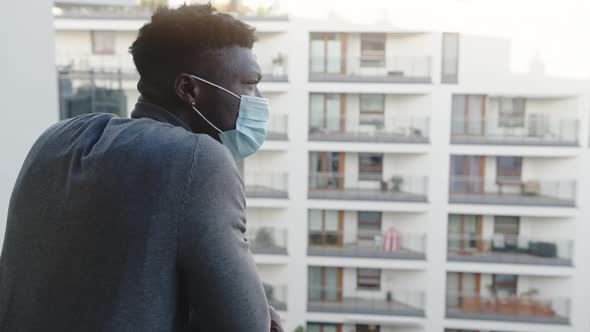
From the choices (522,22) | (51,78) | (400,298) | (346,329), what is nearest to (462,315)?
(400,298)

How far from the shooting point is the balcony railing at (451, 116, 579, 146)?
10164mm

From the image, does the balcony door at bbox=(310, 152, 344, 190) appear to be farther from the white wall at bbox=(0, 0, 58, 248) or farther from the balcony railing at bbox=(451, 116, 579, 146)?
the white wall at bbox=(0, 0, 58, 248)

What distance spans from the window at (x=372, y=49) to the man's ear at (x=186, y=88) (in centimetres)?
1018

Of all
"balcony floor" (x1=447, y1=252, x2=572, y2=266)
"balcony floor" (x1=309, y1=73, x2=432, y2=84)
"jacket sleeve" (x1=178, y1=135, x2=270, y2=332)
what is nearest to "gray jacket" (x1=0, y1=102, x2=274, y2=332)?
"jacket sleeve" (x1=178, y1=135, x2=270, y2=332)

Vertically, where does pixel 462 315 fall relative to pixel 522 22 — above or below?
below

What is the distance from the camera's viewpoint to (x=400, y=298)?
10531 mm

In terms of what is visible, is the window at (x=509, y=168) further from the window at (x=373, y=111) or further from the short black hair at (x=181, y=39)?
the short black hair at (x=181, y=39)

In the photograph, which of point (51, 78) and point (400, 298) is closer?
point (51, 78)

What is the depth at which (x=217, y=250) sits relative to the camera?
0.47 m

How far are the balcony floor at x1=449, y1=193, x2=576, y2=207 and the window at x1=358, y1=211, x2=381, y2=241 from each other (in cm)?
128

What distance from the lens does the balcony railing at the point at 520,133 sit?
10.2 meters

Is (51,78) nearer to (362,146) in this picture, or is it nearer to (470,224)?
(362,146)

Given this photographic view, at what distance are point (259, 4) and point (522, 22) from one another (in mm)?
4175

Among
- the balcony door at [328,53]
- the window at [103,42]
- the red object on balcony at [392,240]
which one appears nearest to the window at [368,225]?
the red object on balcony at [392,240]
